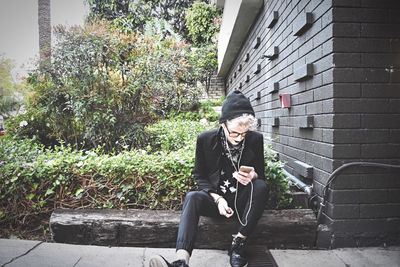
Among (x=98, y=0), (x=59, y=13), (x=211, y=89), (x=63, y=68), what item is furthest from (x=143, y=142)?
(x=98, y=0)

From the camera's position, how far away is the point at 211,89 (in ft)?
52.6

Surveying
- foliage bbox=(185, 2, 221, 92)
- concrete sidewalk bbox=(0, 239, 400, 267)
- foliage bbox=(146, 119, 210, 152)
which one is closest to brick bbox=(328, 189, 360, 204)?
concrete sidewalk bbox=(0, 239, 400, 267)

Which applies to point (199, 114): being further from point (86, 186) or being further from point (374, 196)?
point (374, 196)

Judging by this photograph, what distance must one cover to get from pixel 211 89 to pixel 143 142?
10079mm

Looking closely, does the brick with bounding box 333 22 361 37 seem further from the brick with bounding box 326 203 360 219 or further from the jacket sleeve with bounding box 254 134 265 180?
the brick with bounding box 326 203 360 219

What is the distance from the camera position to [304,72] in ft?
10.2

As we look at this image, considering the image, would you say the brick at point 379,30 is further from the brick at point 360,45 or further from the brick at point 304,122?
the brick at point 304,122

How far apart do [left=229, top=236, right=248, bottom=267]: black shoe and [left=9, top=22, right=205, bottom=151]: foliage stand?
3985 millimetres

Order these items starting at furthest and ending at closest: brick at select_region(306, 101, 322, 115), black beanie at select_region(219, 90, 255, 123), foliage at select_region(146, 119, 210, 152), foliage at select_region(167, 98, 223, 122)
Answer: foliage at select_region(167, 98, 223, 122) < foliage at select_region(146, 119, 210, 152) < brick at select_region(306, 101, 322, 115) < black beanie at select_region(219, 90, 255, 123)

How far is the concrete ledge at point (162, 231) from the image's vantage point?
2752 millimetres

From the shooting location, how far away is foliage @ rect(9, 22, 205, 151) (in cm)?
619

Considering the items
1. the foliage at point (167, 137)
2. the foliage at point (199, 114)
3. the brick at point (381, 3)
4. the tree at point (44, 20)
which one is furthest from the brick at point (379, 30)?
the tree at point (44, 20)

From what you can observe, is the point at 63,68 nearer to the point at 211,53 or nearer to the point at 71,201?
the point at 71,201

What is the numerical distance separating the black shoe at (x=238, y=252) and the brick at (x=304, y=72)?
1.72m
